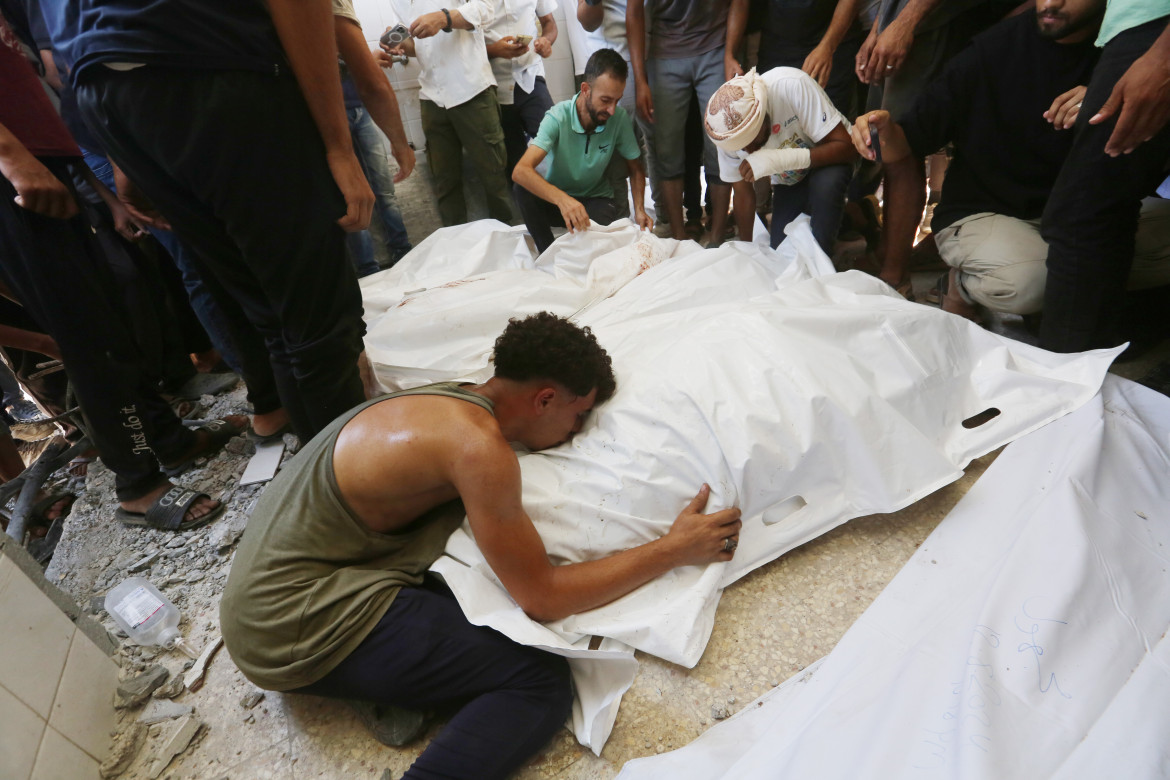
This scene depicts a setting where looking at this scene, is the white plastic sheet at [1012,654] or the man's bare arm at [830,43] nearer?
the white plastic sheet at [1012,654]

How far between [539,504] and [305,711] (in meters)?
0.53

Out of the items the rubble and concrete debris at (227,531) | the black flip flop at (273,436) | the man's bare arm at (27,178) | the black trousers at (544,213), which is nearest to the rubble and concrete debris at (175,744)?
the rubble and concrete debris at (227,531)

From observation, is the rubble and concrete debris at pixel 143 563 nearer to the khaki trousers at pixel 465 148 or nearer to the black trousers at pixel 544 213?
the black trousers at pixel 544 213

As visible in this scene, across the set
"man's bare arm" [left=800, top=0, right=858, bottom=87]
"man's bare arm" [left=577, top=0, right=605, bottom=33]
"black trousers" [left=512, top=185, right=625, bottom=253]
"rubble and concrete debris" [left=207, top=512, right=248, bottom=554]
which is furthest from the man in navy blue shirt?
"man's bare arm" [left=577, top=0, right=605, bottom=33]

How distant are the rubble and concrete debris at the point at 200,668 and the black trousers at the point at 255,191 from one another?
1.57ft

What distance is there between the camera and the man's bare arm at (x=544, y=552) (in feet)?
2.87

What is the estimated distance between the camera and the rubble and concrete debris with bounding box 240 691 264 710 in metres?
1.01

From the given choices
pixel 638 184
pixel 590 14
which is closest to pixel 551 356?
pixel 638 184

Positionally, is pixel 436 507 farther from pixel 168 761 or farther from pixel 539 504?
pixel 168 761

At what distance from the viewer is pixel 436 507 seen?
1.07m

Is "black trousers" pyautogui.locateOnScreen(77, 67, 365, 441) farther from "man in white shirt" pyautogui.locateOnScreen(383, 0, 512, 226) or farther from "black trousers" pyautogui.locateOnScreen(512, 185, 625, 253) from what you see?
"man in white shirt" pyautogui.locateOnScreen(383, 0, 512, 226)

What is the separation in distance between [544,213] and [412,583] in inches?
66.9

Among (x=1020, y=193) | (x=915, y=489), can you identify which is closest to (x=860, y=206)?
(x=1020, y=193)

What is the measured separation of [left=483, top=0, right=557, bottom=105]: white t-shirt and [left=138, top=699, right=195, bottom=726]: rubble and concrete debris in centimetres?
266
